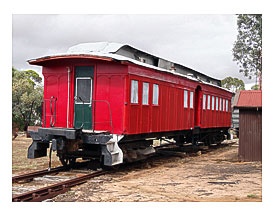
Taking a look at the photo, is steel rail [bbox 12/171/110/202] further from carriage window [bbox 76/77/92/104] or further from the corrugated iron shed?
the corrugated iron shed

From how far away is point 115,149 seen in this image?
10109 mm

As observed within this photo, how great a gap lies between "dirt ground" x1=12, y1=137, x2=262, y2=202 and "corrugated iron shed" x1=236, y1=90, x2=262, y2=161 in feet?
1.95

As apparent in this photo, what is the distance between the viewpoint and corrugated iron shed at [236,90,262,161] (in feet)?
42.2

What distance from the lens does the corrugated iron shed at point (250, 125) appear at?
12.9 m

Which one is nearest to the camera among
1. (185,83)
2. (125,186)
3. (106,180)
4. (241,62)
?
(125,186)

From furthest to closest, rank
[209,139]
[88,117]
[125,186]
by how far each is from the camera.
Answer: [209,139] → [88,117] → [125,186]

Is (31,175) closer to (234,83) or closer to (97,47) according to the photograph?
(97,47)

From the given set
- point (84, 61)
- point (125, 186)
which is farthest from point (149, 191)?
point (84, 61)

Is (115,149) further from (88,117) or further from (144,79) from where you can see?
(144,79)

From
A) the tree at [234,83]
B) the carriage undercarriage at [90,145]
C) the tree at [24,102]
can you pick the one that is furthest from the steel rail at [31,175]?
the tree at [234,83]

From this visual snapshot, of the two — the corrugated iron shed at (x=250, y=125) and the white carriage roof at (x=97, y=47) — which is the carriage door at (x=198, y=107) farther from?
the white carriage roof at (x=97, y=47)

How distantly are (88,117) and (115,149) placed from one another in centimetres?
151

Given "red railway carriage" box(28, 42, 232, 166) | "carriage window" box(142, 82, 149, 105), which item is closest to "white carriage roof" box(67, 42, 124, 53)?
"red railway carriage" box(28, 42, 232, 166)

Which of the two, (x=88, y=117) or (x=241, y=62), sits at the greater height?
(x=241, y=62)
